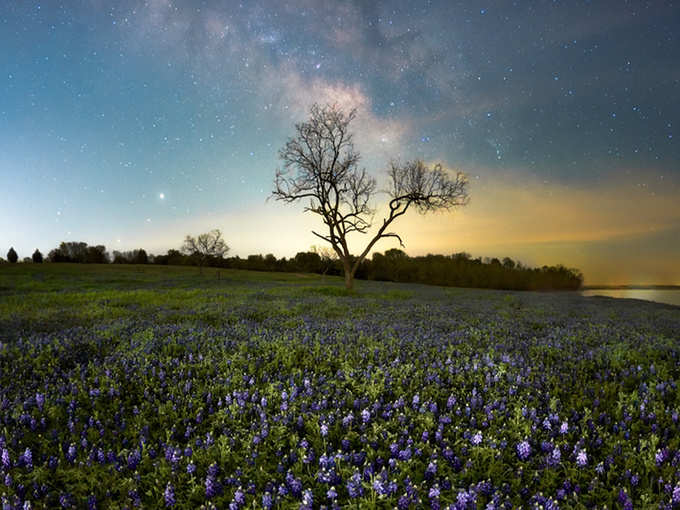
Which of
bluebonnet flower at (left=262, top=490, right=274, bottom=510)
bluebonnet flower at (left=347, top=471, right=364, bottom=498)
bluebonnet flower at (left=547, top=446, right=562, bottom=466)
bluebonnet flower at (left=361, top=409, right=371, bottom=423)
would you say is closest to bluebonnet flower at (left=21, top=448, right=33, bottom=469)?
bluebonnet flower at (left=262, top=490, right=274, bottom=510)

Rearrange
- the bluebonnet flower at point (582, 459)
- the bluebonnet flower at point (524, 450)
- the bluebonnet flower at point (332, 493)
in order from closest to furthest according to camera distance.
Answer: the bluebonnet flower at point (332, 493)
the bluebonnet flower at point (582, 459)
the bluebonnet flower at point (524, 450)

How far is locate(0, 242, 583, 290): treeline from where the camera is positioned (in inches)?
3942

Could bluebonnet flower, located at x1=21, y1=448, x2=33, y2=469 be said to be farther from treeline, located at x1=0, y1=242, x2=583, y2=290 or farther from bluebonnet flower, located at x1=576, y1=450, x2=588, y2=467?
treeline, located at x1=0, y1=242, x2=583, y2=290

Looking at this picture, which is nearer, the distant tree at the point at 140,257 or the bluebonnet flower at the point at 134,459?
the bluebonnet flower at the point at 134,459

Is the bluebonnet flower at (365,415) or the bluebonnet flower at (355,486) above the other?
the bluebonnet flower at (365,415)

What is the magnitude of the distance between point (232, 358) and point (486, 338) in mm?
5552

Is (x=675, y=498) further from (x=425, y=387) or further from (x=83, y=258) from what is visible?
(x=83, y=258)

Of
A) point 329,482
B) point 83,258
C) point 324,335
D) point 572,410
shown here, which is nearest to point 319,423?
point 329,482

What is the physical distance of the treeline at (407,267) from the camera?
100 m

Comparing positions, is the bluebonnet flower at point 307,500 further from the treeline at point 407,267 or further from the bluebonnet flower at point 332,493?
the treeline at point 407,267

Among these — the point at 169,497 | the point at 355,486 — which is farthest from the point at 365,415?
the point at 169,497

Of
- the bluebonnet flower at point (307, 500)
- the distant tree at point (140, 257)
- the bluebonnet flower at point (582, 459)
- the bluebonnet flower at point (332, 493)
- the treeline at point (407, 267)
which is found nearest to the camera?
the bluebonnet flower at point (307, 500)

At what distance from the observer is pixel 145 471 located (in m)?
3.19

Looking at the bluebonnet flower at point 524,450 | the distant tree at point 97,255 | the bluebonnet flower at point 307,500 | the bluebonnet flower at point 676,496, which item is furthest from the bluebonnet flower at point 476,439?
the distant tree at point 97,255
